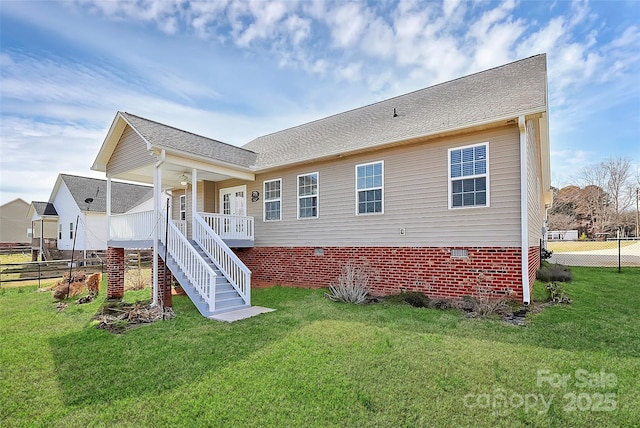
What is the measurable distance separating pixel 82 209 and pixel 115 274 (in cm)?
Result: 1638

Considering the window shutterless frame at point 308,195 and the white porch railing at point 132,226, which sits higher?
the window shutterless frame at point 308,195

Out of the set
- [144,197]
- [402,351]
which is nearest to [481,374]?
[402,351]

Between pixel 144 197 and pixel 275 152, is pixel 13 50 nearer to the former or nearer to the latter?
pixel 275 152

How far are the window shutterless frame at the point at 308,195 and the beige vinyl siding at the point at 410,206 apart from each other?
16cm

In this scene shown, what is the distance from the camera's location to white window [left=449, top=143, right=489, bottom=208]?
7.66m

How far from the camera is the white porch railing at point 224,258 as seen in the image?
27.4 ft

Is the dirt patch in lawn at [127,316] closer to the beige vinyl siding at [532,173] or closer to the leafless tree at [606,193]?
the beige vinyl siding at [532,173]

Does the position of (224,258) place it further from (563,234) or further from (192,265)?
(563,234)

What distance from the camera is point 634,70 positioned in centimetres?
1388

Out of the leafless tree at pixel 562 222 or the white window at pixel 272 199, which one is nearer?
the white window at pixel 272 199

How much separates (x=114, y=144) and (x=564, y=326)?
13037 mm

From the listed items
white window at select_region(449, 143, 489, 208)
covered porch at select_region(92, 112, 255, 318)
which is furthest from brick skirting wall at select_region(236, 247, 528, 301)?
covered porch at select_region(92, 112, 255, 318)

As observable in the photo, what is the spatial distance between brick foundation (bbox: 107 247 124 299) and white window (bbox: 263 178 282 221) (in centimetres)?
502

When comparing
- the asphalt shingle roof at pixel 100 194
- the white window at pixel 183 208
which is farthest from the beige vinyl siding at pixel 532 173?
the asphalt shingle roof at pixel 100 194
